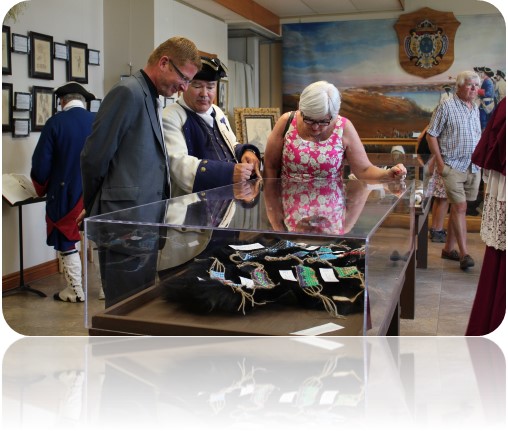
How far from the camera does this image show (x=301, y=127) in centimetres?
317

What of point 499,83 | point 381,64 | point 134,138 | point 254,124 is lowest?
point 134,138

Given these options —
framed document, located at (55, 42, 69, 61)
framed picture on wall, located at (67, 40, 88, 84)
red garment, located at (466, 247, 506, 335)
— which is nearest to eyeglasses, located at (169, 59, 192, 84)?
red garment, located at (466, 247, 506, 335)

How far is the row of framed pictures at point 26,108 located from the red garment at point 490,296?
3385 mm

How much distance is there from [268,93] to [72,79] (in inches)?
176

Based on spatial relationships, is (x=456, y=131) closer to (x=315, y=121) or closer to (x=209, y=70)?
(x=315, y=121)

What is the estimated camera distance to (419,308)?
4.69 meters

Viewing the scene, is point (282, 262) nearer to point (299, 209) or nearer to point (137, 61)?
point (299, 209)

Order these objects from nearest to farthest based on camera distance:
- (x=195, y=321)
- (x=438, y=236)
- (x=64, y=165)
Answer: (x=195, y=321)
(x=64, y=165)
(x=438, y=236)

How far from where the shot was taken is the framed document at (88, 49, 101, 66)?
18.9 ft

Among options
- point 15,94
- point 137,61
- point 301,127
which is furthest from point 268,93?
point 301,127

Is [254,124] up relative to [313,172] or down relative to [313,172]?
up

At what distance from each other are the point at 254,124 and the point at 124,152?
17.4 feet

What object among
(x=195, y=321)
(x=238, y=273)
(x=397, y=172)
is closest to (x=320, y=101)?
(x=397, y=172)

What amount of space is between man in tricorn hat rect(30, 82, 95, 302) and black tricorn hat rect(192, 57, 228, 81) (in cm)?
203
